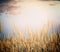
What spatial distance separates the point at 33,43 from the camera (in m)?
1.95

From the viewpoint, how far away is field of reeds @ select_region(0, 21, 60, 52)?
6.34 feet

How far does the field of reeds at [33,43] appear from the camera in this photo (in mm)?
1932

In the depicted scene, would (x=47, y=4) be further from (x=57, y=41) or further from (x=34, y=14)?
(x=57, y=41)

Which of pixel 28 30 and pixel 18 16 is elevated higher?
pixel 18 16

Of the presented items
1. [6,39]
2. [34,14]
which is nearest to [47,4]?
[34,14]

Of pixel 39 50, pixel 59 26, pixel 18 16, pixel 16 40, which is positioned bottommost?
pixel 39 50

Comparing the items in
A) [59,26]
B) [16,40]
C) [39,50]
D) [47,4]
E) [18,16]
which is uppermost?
[47,4]

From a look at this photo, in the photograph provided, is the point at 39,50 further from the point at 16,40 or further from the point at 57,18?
the point at 57,18

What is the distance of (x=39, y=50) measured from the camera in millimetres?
1930

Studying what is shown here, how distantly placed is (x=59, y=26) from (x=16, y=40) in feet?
1.82

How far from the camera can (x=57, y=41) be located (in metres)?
1.95

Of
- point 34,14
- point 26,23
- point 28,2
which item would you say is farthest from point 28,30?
point 28,2

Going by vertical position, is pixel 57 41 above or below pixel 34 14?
below

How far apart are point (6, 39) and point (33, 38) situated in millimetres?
331
